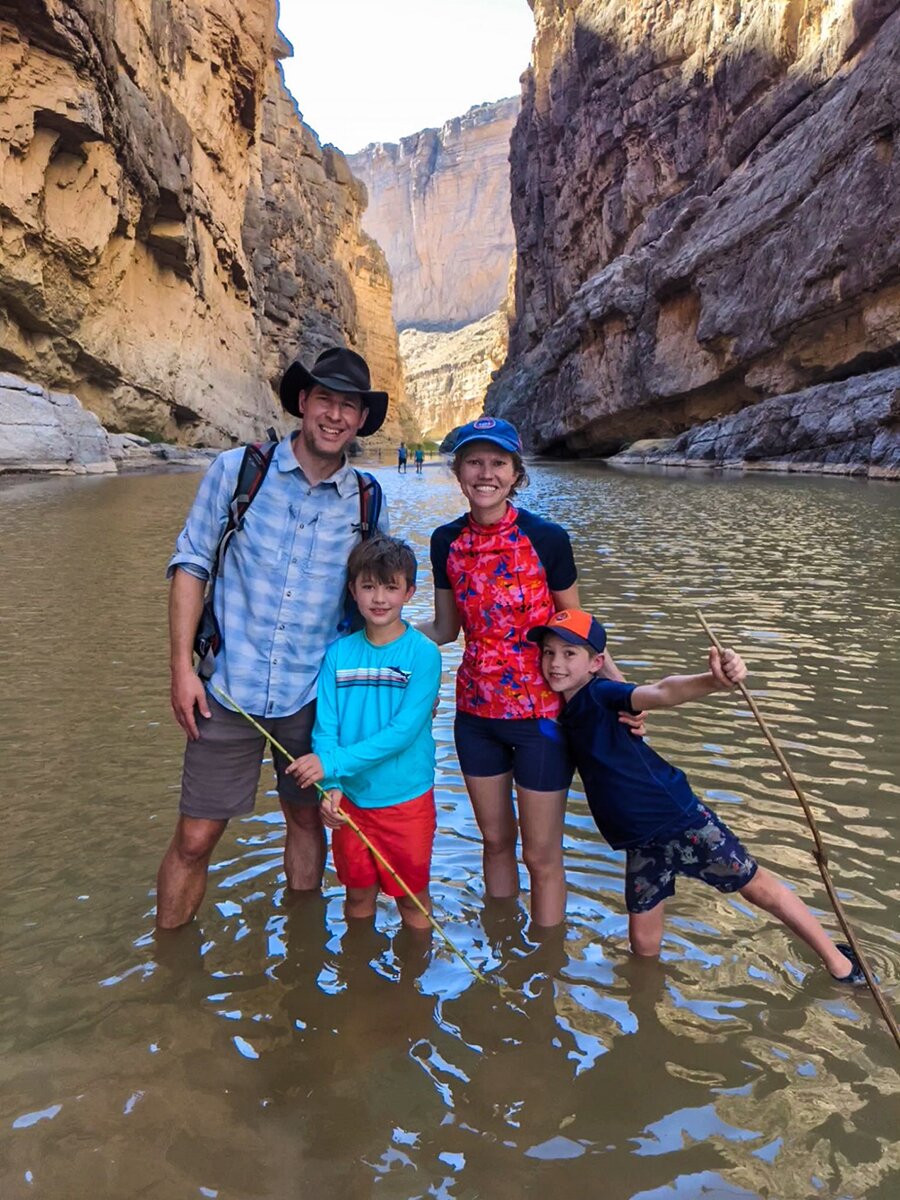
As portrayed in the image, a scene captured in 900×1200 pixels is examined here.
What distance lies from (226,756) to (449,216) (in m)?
189

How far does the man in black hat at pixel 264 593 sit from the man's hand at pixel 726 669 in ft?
3.98

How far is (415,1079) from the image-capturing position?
83.2 inches

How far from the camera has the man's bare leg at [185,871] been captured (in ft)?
8.77

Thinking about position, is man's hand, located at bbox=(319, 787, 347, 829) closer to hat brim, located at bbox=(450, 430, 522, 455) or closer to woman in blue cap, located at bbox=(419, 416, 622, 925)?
woman in blue cap, located at bbox=(419, 416, 622, 925)

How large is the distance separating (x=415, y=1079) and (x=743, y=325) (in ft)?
103

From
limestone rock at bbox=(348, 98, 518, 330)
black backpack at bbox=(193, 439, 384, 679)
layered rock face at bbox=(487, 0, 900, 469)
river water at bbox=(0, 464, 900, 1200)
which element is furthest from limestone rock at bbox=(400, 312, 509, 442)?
black backpack at bbox=(193, 439, 384, 679)

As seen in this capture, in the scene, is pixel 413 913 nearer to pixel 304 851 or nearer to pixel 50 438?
pixel 304 851

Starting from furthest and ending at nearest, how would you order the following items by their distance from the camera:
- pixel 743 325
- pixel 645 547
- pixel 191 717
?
pixel 743 325 → pixel 645 547 → pixel 191 717

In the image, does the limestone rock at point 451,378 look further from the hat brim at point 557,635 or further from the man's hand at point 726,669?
the man's hand at point 726,669

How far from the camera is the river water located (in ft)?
6.04

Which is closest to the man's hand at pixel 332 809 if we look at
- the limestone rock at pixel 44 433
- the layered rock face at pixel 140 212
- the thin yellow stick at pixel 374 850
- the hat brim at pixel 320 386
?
the thin yellow stick at pixel 374 850

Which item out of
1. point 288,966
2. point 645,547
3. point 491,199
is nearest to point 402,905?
point 288,966

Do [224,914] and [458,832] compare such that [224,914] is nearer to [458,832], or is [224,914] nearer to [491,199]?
[458,832]

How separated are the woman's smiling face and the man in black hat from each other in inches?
13.9
